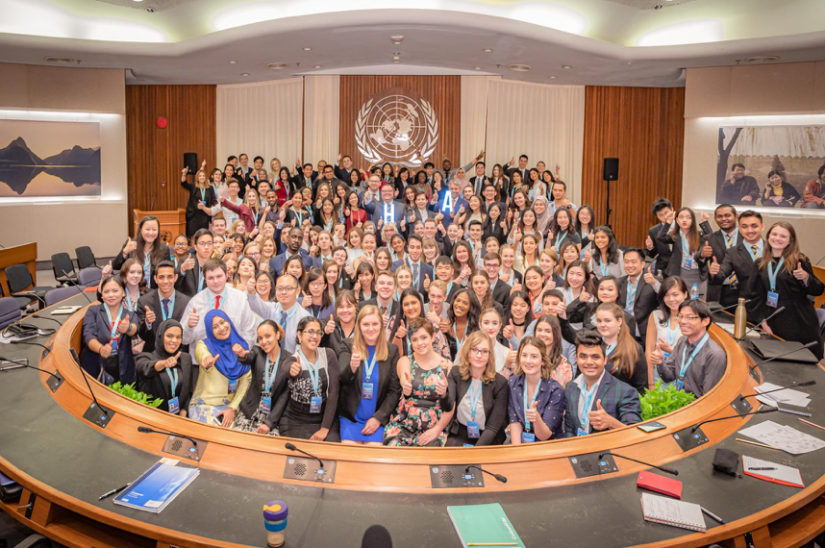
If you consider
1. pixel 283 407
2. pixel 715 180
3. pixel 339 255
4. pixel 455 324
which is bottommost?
pixel 283 407

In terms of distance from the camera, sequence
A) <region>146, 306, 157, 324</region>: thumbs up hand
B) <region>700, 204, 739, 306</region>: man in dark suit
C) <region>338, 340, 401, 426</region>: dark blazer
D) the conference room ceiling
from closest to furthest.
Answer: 1. <region>338, 340, 401, 426</region>: dark blazer
2. <region>146, 306, 157, 324</region>: thumbs up hand
3. <region>700, 204, 739, 306</region>: man in dark suit
4. the conference room ceiling

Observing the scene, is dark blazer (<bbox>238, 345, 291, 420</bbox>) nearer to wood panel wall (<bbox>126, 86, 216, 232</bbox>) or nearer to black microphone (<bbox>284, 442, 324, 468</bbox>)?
black microphone (<bbox>284, 442, 324, 468</bbox>)

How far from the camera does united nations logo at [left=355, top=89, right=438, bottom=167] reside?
13.3 meters

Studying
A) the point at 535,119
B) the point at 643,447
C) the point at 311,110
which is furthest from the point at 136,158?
the point at 643,447

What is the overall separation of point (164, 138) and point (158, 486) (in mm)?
12254

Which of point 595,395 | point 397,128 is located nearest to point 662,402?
point 595,395

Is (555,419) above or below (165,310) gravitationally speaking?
below

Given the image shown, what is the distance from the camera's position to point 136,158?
1355cm

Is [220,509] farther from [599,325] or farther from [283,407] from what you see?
[599,325]

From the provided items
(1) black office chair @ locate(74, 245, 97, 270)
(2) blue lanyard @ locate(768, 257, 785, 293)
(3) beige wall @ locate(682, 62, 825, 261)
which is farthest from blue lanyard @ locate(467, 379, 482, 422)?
(3) beige wall @ locate(682, 62, 825, 261)

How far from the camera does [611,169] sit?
41.0ft

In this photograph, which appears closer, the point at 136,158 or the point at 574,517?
A: the point at 574,517

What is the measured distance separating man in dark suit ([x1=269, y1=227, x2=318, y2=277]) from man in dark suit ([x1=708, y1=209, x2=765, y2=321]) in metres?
4.30

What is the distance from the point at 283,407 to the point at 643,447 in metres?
2.37
